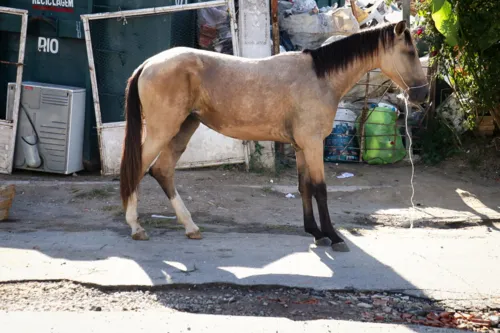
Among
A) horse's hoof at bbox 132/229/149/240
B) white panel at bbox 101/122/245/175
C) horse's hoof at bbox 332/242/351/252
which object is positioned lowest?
horse's hoof at bbox 332/242/351/252

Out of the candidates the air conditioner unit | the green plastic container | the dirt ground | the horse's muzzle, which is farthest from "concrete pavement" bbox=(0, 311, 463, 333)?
the green plastic container

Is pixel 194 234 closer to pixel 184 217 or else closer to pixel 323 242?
pixel 184 217

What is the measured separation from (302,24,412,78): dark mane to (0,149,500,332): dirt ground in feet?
6.05

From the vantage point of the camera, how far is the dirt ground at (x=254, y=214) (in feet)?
15.8

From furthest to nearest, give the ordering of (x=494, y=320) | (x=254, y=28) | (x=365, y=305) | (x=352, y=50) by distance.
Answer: (x=254, y=28)
(x=352, y=50)
(x=365, y=305)
(x=494, y=320)

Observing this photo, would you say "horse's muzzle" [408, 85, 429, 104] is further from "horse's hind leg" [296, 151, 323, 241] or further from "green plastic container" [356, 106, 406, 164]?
"green plastic container" [356, 106, 406, 164]

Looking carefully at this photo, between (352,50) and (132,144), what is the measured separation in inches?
88.7

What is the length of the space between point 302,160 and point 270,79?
2.83ft

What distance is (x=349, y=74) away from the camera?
6.29 metres

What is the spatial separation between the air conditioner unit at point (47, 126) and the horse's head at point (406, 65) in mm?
4684

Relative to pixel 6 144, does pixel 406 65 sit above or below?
above

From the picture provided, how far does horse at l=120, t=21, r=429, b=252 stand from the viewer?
616 cm

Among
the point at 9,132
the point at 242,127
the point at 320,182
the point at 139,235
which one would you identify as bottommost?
the point at 139,235

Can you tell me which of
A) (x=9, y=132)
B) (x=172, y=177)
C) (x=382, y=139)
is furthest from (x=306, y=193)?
(x=9, y=132)
